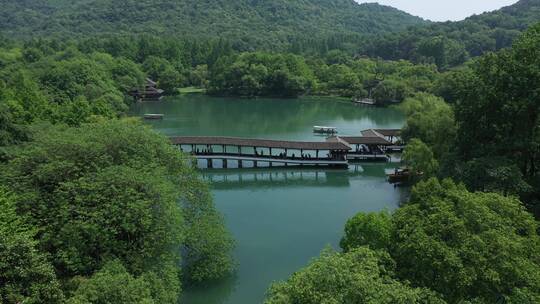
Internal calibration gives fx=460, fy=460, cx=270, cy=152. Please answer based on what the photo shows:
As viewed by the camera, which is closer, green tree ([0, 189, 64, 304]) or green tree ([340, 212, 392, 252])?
green tree ([0, 189, 64, 304])

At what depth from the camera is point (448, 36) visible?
96.7 m

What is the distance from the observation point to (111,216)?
13.3m

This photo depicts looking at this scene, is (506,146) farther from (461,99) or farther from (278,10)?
(278,10)

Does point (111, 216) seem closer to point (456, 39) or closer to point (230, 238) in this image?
point (230, 238)

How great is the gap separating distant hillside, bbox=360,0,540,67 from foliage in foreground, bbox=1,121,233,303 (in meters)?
74.0

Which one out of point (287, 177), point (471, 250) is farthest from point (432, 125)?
point (471, 250)

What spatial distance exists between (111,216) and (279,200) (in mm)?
13818

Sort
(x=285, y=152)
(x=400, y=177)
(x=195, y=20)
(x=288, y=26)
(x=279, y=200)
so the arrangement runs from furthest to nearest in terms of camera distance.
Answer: (x=288, y=26), (x=195, y=20), (x=285, y=152), (x=400, y=177), (x=279, y=200)

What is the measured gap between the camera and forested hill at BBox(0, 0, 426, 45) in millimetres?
120000

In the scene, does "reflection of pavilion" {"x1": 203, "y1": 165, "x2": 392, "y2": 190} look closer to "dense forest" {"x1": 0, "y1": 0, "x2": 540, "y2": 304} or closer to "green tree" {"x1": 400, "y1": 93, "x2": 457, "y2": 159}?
"green tree" {"x1": 400, "y1": 93, "x2": 457, "y2": 159}

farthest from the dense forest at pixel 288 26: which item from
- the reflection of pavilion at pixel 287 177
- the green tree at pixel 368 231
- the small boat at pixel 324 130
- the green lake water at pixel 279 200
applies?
the green tree at pixel 368 231

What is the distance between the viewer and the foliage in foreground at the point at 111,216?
42.1 ft

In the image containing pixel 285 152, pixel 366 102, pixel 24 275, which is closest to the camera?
pixel 24 275

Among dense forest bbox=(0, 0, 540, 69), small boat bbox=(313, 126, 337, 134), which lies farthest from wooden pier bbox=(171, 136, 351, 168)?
dense forest bbox=(0, 0, 540, 69)
